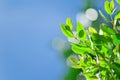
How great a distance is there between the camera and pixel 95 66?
1.59 metres

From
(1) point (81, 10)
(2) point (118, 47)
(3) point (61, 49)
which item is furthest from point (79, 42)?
(1) point (81, 10)

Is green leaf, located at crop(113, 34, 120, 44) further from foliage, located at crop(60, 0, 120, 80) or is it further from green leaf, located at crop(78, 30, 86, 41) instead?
green leaf, located at crop(78, 30, 86, 41)

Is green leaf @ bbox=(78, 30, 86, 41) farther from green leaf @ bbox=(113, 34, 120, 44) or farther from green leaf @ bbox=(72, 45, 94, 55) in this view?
green leaf @ bbox=(113, 34, 120, 44)

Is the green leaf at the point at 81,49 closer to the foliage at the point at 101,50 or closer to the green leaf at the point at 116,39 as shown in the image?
the foliage at the point at 101,50

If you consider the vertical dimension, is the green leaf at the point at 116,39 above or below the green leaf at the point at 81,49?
below

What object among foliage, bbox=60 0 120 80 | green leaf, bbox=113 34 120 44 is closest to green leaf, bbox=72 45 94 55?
foliage, bbox=60 0 120 80

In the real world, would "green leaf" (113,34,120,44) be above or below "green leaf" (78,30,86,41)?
below

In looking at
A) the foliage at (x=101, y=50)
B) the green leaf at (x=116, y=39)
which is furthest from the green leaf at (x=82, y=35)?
the green leaf at (x=116, y=39)

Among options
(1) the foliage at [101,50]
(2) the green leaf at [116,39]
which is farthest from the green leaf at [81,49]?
(2) the green leaf at [116,39]

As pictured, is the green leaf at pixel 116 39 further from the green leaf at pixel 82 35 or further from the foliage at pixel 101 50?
the green leaf at pixel 82 35

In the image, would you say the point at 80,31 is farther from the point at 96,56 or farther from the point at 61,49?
the point at 61,49

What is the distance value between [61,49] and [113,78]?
3.64 m

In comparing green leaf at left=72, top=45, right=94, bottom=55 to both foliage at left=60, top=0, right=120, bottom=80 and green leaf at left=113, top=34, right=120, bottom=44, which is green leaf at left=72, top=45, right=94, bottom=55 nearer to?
foliage at left=60, top=0, right=120, bottom=80

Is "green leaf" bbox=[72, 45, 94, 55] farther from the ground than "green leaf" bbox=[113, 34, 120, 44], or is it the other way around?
"green leaf" bbox=[72, 45, 94, 55]
